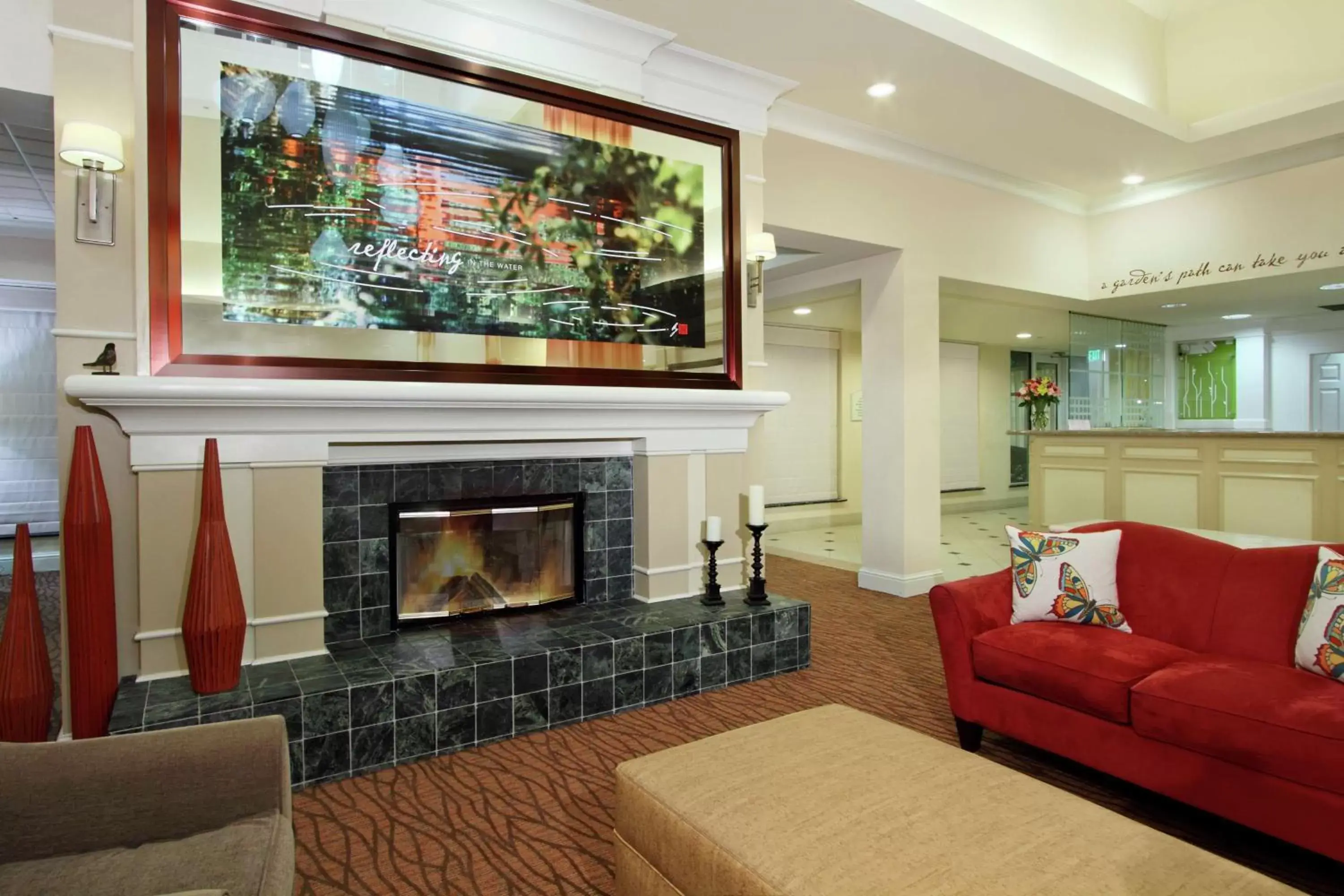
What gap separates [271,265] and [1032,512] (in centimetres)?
649

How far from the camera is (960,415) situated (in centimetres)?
984

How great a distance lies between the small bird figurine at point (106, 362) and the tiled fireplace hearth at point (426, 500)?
79 cm

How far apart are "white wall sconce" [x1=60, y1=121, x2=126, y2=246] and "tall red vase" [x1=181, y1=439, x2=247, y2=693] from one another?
30.9 inches

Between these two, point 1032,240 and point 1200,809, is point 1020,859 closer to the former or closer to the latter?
point 1200,809

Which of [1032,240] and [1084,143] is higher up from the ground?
[1084,143]

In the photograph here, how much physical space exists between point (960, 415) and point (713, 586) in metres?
7.30

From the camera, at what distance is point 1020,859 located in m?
1.36

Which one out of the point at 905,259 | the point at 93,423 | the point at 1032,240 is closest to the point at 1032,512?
the point at 1032,240

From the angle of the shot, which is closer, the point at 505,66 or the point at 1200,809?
the point at 1200,809

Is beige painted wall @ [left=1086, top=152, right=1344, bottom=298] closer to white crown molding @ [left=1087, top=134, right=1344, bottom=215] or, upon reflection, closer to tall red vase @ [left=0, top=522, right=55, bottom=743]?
white crown molding @ [left=1087, top=134, right=1344, bottom=215]

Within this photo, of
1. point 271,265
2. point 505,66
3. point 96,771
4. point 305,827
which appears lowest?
point 305,827

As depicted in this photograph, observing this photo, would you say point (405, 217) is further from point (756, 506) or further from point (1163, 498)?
point (1163, 498)

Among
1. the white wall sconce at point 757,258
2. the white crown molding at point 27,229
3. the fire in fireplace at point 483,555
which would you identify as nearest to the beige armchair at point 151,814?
the fire in fireplace at point 483,555

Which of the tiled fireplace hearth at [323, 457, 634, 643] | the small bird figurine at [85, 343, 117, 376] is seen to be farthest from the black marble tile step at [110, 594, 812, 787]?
the small bird figurine at [85, 343, 117, 376]
